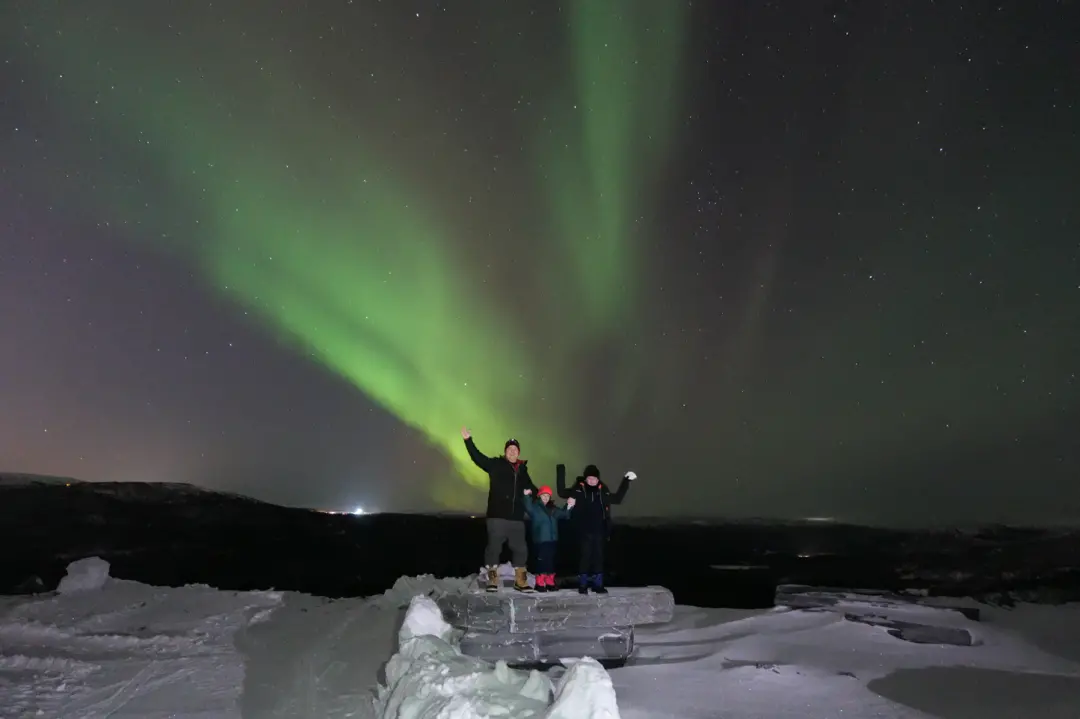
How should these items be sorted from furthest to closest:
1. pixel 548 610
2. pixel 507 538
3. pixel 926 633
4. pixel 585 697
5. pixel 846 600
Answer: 1. pixel 846 600
2. pixel 926 633
3. pixel 507 538
4. pixel 548 610
5. pixel 585 697

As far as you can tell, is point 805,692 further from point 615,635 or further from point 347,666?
point 347,666

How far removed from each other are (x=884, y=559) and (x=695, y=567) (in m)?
29.2

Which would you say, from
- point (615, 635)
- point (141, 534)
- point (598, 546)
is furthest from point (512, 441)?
point (141, 534)

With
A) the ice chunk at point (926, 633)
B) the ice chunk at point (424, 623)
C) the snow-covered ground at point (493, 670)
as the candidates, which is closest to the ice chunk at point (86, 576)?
the snow-covered ground at point (493, 670)

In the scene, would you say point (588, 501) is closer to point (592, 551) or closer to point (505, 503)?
point (592, 551)

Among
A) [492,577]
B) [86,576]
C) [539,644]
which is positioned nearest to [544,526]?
[492,577]

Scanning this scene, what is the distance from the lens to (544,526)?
382 inches

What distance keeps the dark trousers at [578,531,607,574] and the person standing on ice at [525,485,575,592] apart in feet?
1.30

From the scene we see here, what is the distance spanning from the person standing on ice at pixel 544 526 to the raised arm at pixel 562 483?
104mm

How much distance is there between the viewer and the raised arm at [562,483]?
955cm

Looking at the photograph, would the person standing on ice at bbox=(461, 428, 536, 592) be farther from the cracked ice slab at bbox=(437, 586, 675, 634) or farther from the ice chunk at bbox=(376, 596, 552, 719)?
the ice chunk at bbox=(376, 596, 552, 719)

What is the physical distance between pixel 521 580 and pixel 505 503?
108 cm

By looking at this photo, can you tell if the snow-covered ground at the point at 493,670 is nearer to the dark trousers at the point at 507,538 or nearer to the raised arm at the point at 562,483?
the dark trousers at the point at 507,538

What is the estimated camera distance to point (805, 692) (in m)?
8.30
